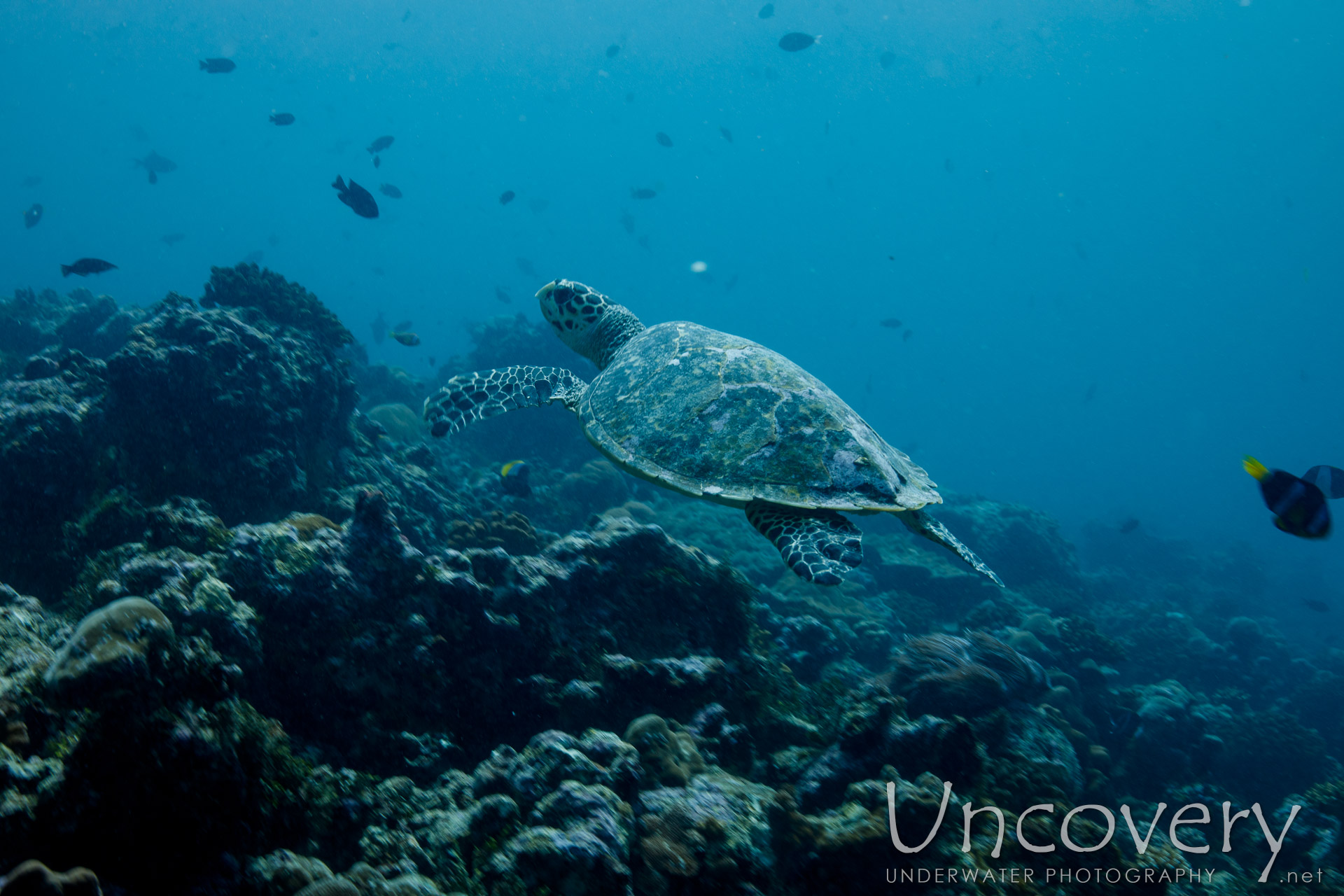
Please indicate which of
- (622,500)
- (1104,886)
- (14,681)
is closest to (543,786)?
(14,681)

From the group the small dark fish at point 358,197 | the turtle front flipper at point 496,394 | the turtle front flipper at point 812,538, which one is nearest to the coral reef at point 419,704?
the turtle front flipper at point 812,538

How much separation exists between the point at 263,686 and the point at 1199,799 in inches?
384

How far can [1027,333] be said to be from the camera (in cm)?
13688

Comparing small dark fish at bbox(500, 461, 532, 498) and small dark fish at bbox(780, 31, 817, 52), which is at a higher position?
small dark fish at bbox(780, 31, 817, 52)

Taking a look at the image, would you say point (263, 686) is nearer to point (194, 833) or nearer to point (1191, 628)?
point (194, 833)

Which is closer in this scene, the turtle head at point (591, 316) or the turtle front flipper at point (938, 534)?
the turtle front flipper at point (938, 534)

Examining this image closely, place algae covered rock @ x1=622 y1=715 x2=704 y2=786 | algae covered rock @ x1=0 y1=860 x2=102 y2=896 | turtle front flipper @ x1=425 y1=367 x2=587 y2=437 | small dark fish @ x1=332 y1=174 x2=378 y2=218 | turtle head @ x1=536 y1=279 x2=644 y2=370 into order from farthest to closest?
small dark fish @ x1=332 y1=174 x2=378 y2=218 < turtle head @ x1=536 y1=279 x2=644 y2=370 < turtle front flipper @ x1=425 y1=367 x2=587 y2=437 < algae covered rock @ x1=622 y1=715 x2=704 y2=786 < algae covered rock @ x1=0 y1=860 x2=102 y2=896

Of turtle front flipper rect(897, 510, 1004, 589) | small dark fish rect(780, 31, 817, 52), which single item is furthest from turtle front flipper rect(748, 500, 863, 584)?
small dark fish rect(780, 31, 817, 52)

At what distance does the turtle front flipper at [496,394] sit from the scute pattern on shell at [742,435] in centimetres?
90

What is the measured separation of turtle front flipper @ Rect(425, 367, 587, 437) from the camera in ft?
20.2

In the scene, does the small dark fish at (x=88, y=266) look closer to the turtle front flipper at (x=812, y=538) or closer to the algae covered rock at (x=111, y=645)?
the algae covered rock at (x=111, y=645)

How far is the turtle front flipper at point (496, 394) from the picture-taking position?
615 cm

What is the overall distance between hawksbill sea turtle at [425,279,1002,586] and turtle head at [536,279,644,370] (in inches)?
38.4

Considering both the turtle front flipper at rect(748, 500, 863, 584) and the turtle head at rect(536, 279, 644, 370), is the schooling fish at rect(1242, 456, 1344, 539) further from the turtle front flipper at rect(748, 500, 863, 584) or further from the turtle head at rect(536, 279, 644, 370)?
the turtle head at rect(536, 279, 644, 370)
